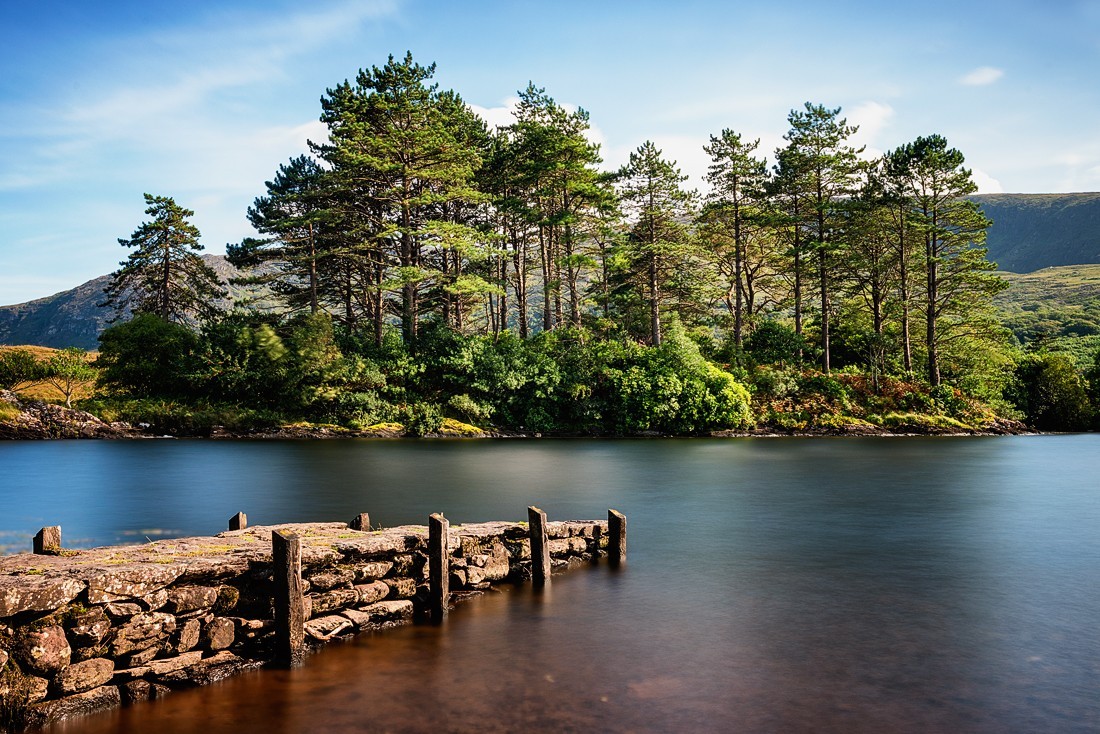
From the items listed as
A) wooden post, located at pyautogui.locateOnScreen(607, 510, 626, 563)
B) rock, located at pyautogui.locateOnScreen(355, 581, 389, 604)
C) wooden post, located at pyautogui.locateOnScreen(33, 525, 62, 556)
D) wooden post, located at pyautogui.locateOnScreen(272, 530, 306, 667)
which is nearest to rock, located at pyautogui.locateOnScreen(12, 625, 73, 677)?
wooden post, located at pyautogui.locateOnScreen(272, 530, 306, 667)

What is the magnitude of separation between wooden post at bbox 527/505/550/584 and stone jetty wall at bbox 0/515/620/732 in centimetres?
133

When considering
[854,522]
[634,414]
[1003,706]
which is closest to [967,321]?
[634,414]

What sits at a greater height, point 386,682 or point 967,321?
point 967,321

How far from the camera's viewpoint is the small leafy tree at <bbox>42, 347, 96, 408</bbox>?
163 ft

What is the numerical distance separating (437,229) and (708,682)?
4171 cm

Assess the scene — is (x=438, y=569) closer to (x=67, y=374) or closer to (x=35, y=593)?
(x=35, y=593)

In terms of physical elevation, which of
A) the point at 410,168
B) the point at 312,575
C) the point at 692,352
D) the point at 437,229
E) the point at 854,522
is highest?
the point at 410,168

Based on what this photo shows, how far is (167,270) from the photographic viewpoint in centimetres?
5850

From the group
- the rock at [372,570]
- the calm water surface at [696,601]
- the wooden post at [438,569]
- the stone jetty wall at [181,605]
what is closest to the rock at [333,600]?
the stone jetty wall at [181,605]

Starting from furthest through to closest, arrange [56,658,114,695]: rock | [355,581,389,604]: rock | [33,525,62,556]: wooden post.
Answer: [355,581,389,604]: rock, [33,525,62,556]: wooden post, [56,658,114,695]: rock

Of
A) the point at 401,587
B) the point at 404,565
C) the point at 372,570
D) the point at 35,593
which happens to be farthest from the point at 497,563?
the point at 35,593

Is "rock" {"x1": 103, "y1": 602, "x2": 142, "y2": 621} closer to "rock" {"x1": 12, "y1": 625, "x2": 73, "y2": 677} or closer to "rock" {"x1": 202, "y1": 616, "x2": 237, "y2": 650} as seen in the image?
"rock" {"x1": 12, "y1": 625, "x2": 73, "y2": 677}

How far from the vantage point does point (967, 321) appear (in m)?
53.0

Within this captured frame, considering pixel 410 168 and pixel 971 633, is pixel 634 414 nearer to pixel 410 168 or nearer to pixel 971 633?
pixel 410 168
